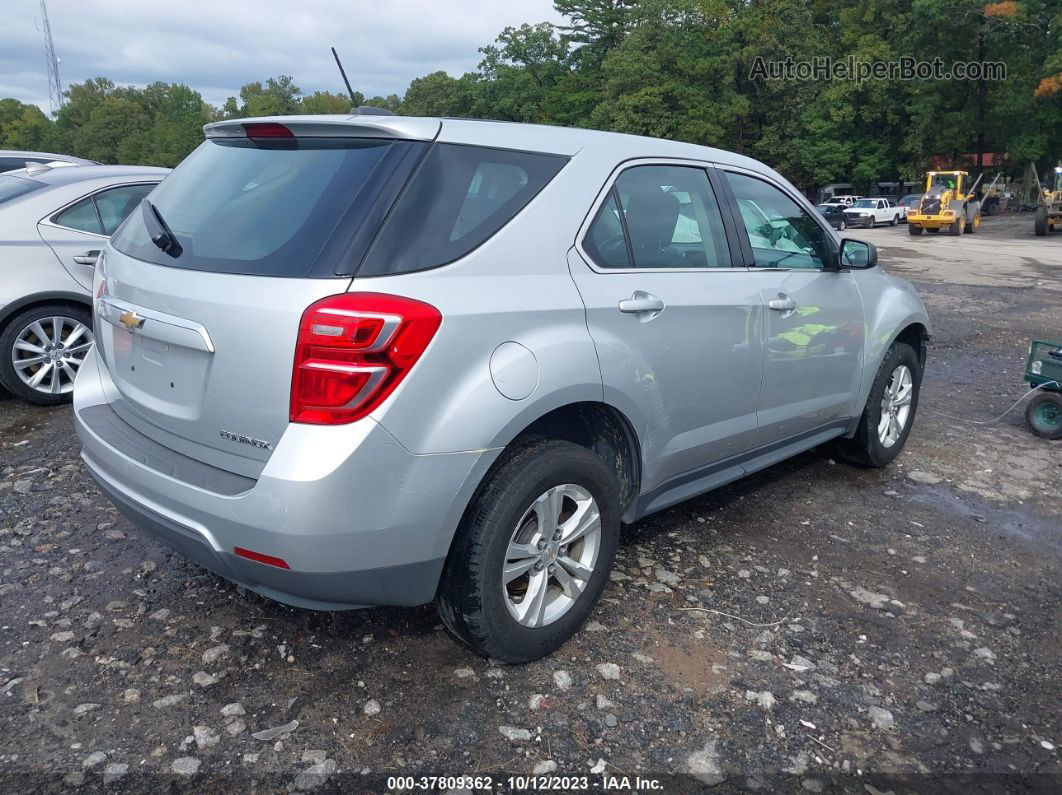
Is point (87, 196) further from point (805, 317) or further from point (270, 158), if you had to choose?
point (805, 317)

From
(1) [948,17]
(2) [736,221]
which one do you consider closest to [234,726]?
(2) [736,221]

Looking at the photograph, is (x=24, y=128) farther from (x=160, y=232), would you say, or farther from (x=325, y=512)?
(x=325, y=512)

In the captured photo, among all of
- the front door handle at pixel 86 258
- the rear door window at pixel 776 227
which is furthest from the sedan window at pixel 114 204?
the rear door window at pixel 776 227

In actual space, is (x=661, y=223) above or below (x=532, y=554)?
above

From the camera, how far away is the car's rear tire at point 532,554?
2.65 metres

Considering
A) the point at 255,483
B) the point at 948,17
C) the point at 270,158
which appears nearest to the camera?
the point at 255,483

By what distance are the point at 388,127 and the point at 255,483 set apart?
1.17 meters

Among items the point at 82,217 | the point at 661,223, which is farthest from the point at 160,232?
the point at 82,217

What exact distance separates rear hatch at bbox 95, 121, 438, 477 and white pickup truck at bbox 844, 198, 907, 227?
42237mm

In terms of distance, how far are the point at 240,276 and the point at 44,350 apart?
4257mm

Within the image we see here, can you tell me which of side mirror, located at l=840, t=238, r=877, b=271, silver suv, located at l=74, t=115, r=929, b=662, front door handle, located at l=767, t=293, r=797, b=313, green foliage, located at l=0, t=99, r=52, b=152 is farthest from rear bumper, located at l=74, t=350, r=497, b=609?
green foliage, located at l=0, t=99, r=52, b=152

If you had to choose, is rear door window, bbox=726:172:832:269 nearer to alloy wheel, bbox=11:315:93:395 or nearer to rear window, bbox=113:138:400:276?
rear window, bbox=113:138:400:276

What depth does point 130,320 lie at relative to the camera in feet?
9.14

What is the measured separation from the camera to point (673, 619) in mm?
3314
